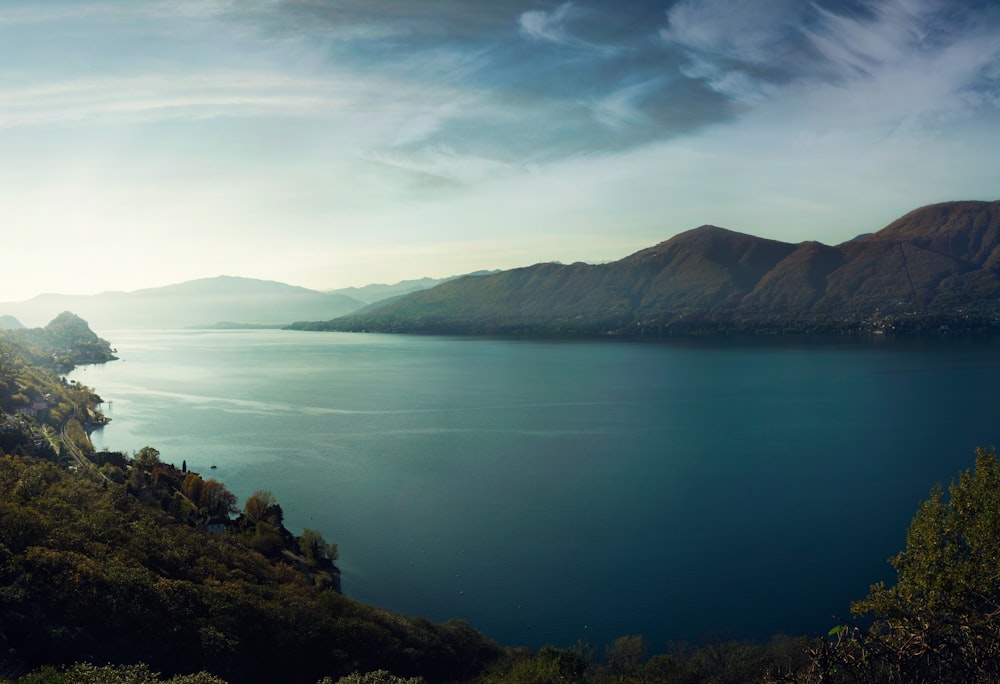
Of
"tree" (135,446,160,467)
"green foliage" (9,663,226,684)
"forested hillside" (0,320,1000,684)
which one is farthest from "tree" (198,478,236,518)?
"green foliage" (9,663,226,684)

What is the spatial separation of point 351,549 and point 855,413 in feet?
149

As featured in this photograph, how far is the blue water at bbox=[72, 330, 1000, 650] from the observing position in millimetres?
22297

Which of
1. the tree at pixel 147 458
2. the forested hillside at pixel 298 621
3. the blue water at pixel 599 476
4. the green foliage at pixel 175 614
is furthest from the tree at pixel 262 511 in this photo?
the tree at pixel 147 458

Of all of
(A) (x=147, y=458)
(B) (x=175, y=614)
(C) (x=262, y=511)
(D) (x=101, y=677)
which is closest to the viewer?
(D) (x=101, y=677)

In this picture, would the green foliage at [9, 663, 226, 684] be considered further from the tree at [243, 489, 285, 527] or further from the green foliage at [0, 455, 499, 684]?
the tree at [243, 489, 285, 527]

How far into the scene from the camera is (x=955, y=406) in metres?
55.7

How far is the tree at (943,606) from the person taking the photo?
789 cm

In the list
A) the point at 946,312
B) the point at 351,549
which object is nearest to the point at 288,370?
the point at 351,549

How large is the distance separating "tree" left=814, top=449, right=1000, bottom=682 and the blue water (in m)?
8.78

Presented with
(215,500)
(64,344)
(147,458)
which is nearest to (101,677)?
(215,500)

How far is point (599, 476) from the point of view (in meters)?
36.9

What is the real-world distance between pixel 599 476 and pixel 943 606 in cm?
2613

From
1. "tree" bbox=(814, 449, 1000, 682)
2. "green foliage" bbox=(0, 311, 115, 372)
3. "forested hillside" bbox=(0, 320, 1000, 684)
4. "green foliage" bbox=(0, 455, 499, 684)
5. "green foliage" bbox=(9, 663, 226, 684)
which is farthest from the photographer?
"green foliage" bbox=(0, 311, 115, 372)

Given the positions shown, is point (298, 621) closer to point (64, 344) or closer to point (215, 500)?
point (215, 500)
